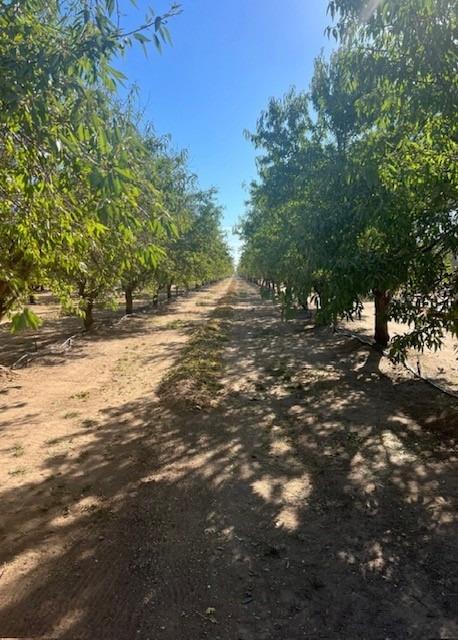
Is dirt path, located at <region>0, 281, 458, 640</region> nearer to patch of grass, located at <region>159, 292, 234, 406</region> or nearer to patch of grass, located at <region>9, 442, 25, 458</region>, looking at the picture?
patch of grass, located at <region>9, 442, 25, 458</region>

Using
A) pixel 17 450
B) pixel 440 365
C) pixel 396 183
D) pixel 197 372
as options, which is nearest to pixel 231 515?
pixel 17 450

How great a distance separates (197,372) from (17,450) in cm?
516

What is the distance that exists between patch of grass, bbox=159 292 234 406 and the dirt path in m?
0.46

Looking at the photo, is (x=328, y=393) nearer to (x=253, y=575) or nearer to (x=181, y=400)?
(x=181, y=400)

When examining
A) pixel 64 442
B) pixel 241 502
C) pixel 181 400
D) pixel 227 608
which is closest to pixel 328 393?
pixel 181 400

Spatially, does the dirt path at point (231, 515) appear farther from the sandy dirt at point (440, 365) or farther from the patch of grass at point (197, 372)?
the sandy dirt at point (440, 365)

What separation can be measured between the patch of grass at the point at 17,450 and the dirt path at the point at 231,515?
36 mm

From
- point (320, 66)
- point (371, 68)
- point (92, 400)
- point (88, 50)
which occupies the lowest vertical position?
point (92, 400)

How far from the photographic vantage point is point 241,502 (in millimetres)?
4871

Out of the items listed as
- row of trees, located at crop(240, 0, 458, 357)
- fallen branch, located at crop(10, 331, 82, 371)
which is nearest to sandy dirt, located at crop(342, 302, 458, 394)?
row of trees, located at crop(240, 0, 458, 357)

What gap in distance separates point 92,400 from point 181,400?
201 centimetres

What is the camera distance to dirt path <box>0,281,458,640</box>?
10.5 feet

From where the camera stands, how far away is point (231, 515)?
4602 millimetres

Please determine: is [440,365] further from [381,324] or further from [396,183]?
[396,183]
